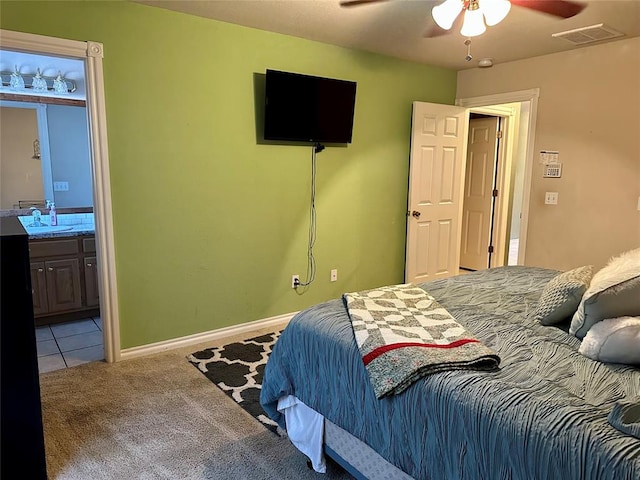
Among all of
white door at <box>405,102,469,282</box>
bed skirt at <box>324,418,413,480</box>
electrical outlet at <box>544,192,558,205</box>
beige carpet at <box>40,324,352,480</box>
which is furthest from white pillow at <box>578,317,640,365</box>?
white door at <box>405,102,469,282</box>

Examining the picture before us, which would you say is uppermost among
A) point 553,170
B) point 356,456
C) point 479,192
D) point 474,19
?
point 474,19

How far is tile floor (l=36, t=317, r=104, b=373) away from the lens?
3160 mm

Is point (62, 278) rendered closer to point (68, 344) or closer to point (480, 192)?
point (68, 344)

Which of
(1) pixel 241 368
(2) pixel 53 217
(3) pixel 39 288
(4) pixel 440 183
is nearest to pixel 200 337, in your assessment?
(1) pixel 241 368

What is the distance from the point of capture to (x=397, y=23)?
316cm

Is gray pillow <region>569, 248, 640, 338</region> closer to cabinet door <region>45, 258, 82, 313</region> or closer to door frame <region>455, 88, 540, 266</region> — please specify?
door frame <region>455, 88, 540, 266</region>

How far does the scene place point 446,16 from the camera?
7.15 feet

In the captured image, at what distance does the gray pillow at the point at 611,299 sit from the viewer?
162cm

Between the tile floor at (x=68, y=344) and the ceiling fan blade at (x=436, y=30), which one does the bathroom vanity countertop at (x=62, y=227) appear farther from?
the ceiling fan blade at (x=436, y=30)

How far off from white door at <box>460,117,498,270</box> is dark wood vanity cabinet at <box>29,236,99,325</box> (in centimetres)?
440

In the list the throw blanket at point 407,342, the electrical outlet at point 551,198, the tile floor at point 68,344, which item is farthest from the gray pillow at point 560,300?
the tile floor at point 68,344

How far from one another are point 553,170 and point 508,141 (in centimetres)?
153

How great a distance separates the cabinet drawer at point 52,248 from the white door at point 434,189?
311cm

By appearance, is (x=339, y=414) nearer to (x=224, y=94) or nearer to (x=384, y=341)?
(x=384, y=341)
